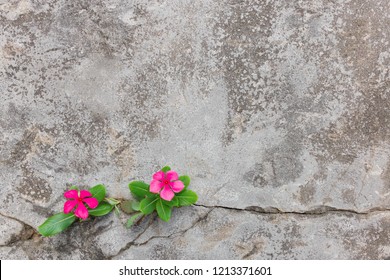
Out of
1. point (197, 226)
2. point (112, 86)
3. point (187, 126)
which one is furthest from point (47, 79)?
point (197, 226)

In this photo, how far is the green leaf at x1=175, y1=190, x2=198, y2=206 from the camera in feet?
6.46

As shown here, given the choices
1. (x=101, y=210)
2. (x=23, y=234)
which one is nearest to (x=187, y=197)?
(x=101, y=210)

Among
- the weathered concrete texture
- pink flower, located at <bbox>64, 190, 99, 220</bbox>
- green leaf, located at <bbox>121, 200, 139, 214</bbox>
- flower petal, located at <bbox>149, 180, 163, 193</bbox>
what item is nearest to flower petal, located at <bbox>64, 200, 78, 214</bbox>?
pink flower, located at <bbox>64, 190, 99, 220</bbox>

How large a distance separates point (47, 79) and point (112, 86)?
0.95ft

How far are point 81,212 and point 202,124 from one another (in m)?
0.63

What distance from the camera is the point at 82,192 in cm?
196

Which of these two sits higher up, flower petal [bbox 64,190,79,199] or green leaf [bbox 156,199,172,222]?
flower petal [bbox 64,190,79,199]

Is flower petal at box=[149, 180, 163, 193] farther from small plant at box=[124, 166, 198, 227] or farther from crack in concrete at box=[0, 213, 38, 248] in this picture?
crack in concrete at box=[0, 213, 38, 248]

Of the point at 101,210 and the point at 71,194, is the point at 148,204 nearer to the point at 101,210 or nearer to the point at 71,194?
the point at 101,210

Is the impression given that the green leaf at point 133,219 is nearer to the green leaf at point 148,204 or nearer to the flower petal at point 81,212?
the green leaf at point 148,204

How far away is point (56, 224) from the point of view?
1.99 meters

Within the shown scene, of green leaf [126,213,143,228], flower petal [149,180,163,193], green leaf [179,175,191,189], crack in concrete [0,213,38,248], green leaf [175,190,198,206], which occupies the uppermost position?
flower petal [149,180,163,193]

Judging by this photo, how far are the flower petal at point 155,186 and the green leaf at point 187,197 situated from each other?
0.35 feet

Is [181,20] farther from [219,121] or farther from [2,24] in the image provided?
[2,24]
